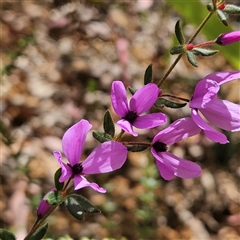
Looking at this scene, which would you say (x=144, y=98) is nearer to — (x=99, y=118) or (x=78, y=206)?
(x=78, y=206)

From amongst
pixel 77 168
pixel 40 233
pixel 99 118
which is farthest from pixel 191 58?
pixel 99 118

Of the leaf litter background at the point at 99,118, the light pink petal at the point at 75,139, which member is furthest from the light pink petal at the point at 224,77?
the leaf litter background at the point at 99,118

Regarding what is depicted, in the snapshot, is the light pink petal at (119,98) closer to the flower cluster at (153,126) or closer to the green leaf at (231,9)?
the flower cluster at (153,126)

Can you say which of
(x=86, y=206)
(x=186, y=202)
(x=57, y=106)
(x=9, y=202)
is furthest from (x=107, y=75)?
(x=86, y=206)

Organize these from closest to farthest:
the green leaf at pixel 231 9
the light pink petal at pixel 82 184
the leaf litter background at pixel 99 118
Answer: the light pink petal at pixel 82 184, the green leaf at pixel 231 9, the leaf litter background at pixel 99 118

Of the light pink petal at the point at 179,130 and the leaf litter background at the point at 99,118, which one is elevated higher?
the light pink petal at the point at 179,130

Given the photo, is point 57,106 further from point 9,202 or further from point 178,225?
point 178,225
